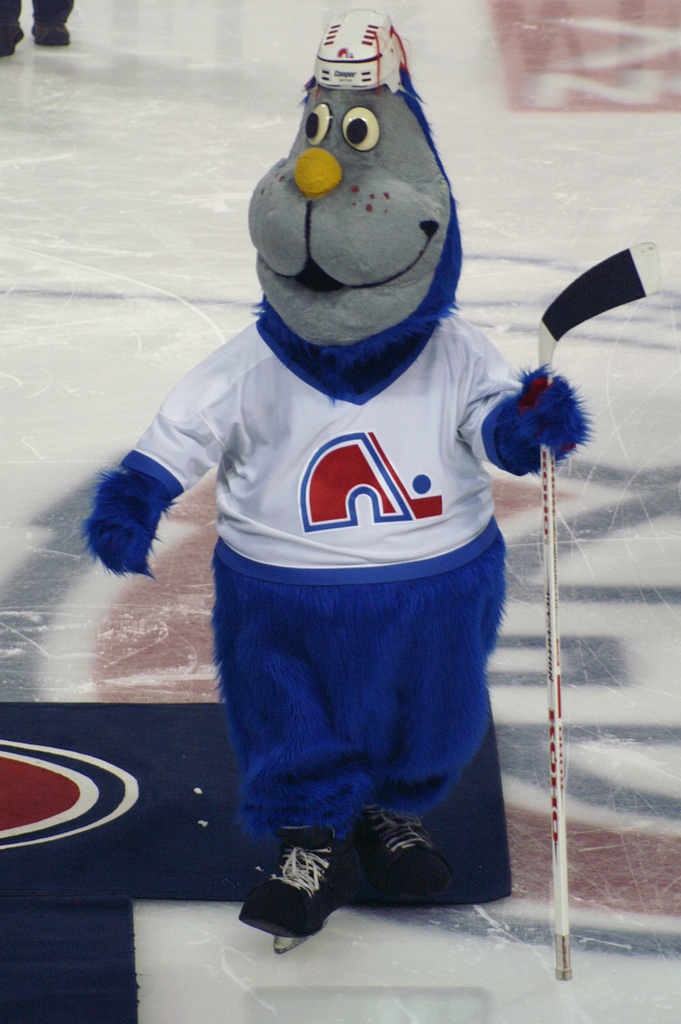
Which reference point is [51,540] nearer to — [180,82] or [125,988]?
[125,988]

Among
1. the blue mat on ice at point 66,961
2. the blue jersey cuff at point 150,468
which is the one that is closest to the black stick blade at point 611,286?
the blue jersey cuff at point 150,468

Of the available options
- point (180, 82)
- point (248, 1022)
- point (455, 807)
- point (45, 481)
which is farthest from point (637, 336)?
point (180, 82)

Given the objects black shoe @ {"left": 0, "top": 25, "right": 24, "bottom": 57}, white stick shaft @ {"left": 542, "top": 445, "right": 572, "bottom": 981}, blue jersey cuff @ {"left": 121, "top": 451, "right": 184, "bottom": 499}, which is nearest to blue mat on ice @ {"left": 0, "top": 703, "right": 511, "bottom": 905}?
white stick shaft @ {"left": 542, "top": 445, "right": 572, "bottom": 981}

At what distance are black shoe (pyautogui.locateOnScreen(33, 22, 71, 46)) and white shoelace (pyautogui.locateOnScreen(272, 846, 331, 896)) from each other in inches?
247

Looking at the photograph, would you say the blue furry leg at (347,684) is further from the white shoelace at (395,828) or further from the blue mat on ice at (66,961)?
the blue mat on ice at (66,961)

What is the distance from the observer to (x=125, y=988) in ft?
5.51

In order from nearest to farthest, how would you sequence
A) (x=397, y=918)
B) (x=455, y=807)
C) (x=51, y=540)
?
(x=397, y=918)
(x=455, y=807)
(x=51, y=540)

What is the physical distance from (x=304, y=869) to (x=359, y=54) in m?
1.11

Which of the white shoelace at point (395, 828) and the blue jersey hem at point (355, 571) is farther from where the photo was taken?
the white shoelace at point (395, 828)

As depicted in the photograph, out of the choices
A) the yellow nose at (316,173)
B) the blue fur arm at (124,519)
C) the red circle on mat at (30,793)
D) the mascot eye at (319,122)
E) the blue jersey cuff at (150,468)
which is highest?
the mascot eye at (319,122)

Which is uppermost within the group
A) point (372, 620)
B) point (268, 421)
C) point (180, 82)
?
point (268, 421)

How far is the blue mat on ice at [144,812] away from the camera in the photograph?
1.91m

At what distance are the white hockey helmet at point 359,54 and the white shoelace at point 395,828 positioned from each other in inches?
41.3

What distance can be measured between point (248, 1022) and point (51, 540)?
1522mm
